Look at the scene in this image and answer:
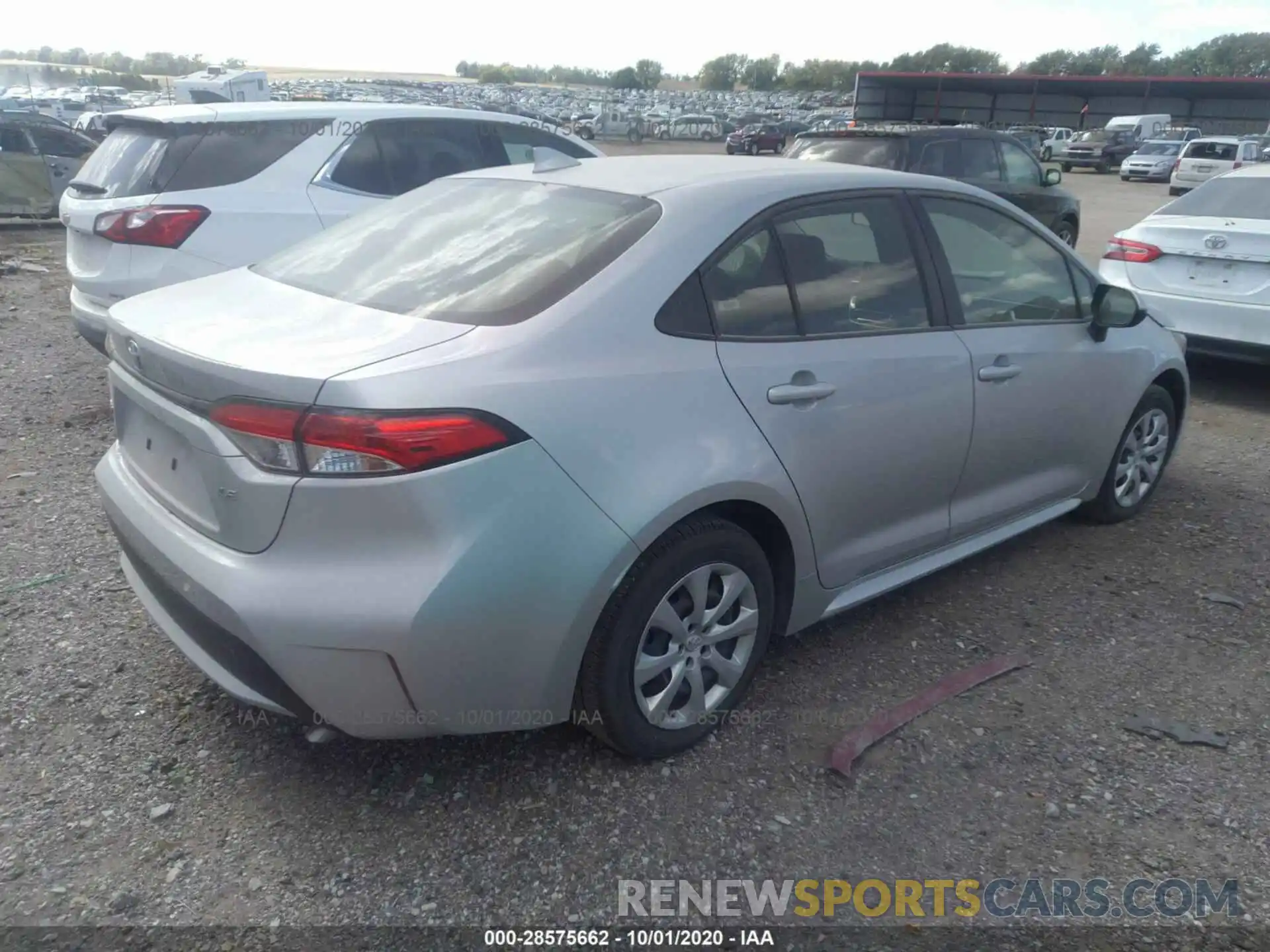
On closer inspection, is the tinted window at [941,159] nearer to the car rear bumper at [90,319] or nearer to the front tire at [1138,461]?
the front tire at [1138,461]

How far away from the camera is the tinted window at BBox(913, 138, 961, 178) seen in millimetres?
9742

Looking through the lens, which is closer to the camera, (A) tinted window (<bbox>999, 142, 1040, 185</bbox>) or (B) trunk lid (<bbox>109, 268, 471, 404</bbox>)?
(B) trunk lid (<bbox>109, 268, 471, 404</bbox>)

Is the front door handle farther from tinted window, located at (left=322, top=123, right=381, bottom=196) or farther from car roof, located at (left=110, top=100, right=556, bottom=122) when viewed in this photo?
car roof, located at (left=110, top=100, right=556, bottom=122)

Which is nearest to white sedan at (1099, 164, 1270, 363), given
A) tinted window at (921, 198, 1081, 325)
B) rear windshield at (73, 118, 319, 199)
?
tinted window at (921, 198, 1081, 325)

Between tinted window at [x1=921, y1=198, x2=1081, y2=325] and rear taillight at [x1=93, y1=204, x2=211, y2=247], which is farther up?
tinted window at [x1=921, y1=198, x2=1081, y2=325]

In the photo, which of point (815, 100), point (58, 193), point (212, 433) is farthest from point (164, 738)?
point (815, 100)

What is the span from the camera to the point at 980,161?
10.6 m

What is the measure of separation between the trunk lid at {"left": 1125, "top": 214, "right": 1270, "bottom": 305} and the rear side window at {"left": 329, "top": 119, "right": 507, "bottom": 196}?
4491mm

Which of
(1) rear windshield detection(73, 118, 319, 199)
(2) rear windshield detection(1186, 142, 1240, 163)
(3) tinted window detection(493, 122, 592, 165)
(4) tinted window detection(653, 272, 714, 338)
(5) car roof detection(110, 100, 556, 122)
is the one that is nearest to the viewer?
(4) tinted window detection(653, 272, 714, 338)

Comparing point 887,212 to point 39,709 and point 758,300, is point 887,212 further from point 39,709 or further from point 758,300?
point 39,709

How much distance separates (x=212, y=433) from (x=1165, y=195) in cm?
3050

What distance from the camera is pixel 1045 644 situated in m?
3.61

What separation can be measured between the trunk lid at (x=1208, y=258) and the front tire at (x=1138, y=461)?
2.14m

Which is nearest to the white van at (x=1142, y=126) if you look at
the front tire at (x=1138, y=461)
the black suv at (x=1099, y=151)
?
the black suv at (x=1099, y=151)
